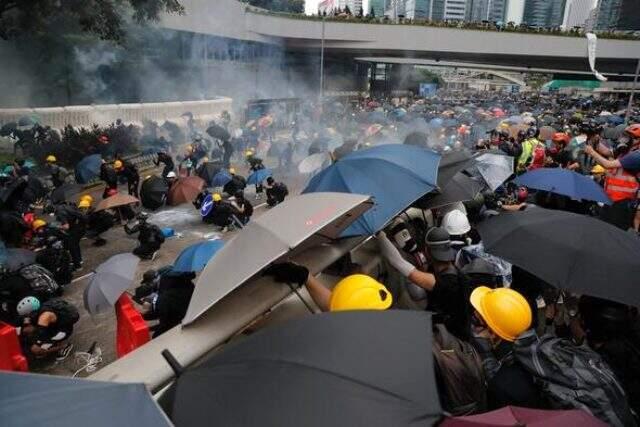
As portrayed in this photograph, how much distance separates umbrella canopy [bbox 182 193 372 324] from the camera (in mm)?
2549

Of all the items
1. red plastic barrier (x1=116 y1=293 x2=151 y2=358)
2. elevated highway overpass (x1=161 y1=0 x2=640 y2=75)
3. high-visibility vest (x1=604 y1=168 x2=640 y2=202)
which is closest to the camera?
red plastic barrier (x1=116 y1=293 x2=151 y2=358)

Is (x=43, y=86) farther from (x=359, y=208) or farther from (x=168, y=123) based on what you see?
(x=359, y=208)

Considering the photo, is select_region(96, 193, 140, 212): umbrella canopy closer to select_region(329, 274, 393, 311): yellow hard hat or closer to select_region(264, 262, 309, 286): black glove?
select_region(264, 262, 309, 286): black glove

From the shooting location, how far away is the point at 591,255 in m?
3.06

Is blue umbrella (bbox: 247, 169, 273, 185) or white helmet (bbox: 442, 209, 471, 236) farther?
blue umbrella (bbox: 247, 169, 273, 185)

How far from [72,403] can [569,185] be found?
16.7 ft

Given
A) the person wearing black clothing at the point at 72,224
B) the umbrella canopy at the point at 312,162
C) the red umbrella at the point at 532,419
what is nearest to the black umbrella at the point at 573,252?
the red umbrella at the point at 532,419

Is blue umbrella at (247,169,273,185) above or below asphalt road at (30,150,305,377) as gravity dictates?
above

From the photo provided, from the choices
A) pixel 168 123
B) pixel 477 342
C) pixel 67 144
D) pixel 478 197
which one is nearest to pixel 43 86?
pixel 168 123

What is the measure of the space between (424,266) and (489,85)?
392 feet

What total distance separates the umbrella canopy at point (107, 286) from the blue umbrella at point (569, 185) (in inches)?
176

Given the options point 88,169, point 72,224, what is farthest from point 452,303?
point 88,169

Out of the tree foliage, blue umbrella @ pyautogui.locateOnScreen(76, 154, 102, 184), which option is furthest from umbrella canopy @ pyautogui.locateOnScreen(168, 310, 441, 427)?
the tree foliage

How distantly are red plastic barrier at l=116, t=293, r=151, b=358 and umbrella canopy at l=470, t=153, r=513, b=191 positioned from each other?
189 inches
